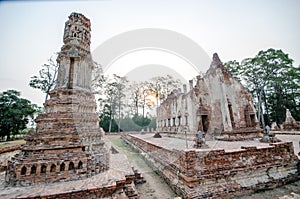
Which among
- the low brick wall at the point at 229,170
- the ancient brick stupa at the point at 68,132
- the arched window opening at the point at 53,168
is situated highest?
the ancient brick stupa at the point at 68,132

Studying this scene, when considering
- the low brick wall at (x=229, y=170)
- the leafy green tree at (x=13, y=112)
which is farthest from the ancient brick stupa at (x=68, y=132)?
the leafy green tree at (x=13, y=112)

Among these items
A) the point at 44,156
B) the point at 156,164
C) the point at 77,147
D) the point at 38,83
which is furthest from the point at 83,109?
the point at 38,83

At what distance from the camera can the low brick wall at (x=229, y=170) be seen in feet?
15.9

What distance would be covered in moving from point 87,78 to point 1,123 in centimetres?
2093

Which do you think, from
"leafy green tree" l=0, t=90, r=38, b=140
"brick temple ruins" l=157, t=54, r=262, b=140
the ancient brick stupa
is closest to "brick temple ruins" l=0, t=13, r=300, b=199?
the ancient brick stupa

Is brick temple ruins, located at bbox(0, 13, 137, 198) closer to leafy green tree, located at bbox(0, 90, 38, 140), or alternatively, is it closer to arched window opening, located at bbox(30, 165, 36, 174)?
arched window opening, located at bbox(30, 165, 36, 174)

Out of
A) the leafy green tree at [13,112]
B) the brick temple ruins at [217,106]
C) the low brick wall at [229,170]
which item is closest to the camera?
the low brick wall at [229,170]

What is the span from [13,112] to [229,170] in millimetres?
25418

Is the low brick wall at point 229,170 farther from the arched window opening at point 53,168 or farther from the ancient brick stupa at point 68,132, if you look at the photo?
the arched window opening at point 53,168

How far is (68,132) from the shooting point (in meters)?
5.12

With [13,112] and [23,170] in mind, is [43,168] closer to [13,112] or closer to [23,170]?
[23,170]

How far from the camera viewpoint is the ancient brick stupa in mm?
4359

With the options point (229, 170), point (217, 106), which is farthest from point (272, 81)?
point (229, 170)

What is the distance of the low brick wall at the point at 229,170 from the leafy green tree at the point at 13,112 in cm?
2317
